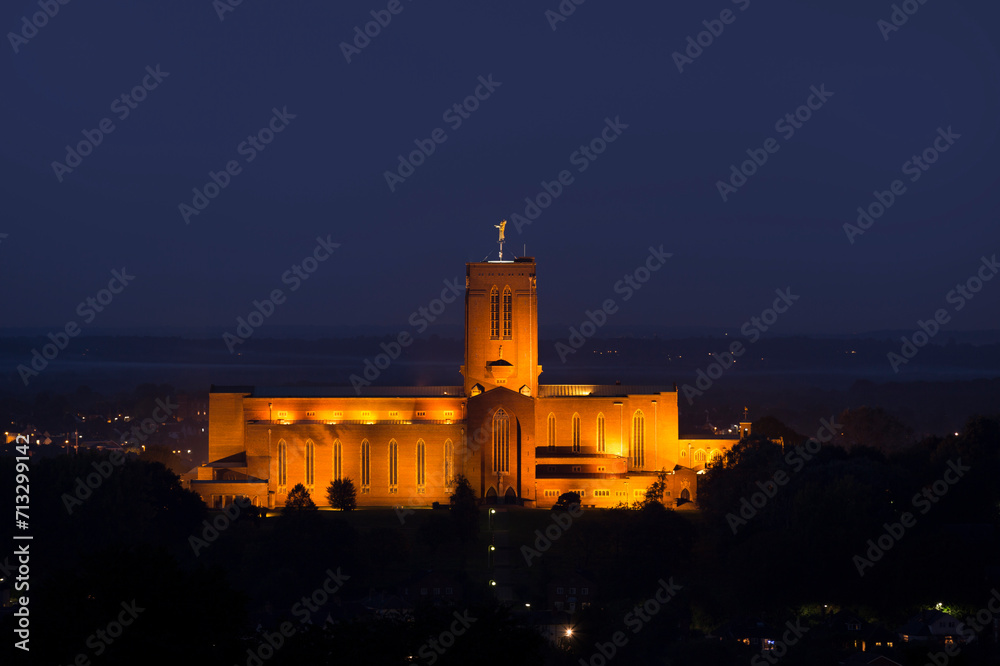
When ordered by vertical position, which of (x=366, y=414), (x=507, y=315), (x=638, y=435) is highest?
(x=507, y=315)

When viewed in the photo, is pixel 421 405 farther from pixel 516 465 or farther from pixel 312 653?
pixel 312 653

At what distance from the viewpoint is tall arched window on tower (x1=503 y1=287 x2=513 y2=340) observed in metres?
79.7

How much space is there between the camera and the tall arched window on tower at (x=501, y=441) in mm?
74188

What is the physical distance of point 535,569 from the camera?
60812 mm

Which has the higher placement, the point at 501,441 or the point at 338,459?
the point at 501,441

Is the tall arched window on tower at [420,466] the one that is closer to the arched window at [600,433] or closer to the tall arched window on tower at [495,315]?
the tall arched window on tower at [495,315]

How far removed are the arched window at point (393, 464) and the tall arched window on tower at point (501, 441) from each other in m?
5.11

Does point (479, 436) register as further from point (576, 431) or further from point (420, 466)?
point (576, 431)

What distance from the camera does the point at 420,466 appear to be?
75.2 meters

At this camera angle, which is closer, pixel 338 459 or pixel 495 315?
pixel 338 459

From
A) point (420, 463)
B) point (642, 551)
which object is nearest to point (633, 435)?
point (420, 463)

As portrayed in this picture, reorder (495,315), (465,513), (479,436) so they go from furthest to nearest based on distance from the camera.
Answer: (495,315), (479,436), (465,513)

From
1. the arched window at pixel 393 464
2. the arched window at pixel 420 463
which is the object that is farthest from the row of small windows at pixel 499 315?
the arched window at pixel 393 464

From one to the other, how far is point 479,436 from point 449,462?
219 cm
